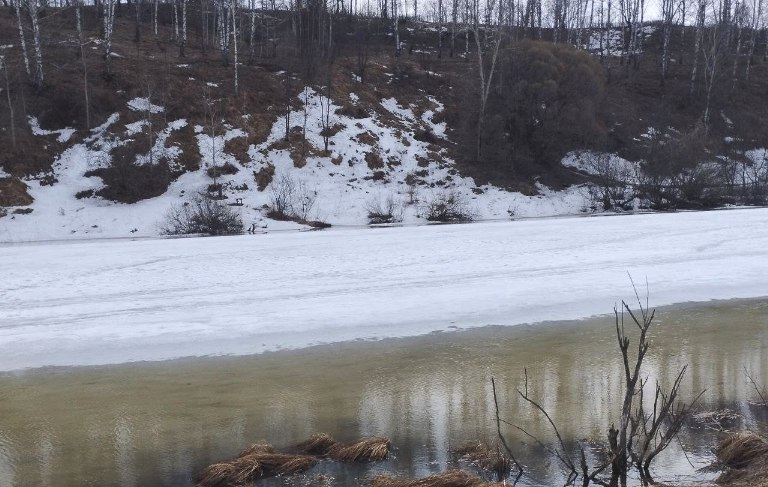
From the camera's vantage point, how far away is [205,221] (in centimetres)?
3209

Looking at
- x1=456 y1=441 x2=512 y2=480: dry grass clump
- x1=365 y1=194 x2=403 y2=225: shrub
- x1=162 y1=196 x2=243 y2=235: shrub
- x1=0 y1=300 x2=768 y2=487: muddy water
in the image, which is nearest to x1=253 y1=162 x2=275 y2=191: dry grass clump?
x1=162 y1=196 x2=243 y2=235: shrub

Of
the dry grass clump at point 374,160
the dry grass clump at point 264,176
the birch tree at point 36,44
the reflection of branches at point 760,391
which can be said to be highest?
the birch tree at point 36,44

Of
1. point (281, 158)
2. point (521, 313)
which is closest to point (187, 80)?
point (281, 158)

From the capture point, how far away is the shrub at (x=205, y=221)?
1261 inches

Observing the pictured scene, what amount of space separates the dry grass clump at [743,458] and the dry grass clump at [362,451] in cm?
295

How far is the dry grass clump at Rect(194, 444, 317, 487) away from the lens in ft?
20.3

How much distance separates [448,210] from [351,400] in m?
29.3

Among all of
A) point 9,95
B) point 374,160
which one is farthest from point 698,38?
point 9,95

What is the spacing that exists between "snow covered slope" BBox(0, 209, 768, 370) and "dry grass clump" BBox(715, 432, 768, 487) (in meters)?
6.68

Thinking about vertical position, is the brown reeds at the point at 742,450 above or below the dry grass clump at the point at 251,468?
above

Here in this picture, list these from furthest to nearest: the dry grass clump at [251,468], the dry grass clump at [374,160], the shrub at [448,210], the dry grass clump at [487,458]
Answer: the dry grass clump at [374,160] < the shrub at [448,210] < the dry grass clump at [487,458] < the dry grass clump at [251,468]

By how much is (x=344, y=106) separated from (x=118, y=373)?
127 ft

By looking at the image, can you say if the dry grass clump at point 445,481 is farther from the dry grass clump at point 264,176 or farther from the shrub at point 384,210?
the dry grass clump at point 264,176

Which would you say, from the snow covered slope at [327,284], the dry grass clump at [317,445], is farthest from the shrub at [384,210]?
the dry grass clump at [317,445]
